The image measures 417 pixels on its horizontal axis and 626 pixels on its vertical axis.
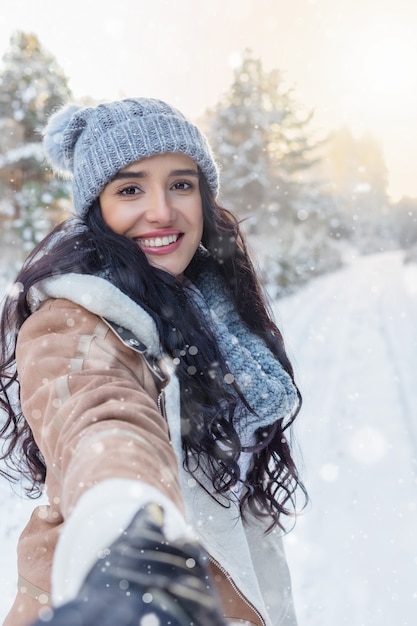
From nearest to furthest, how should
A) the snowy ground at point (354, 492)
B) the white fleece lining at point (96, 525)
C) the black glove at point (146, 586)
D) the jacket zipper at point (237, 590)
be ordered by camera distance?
the black glove at point (146, 586) < the white fleece lining at point (96, 525) < the jacket zipper at point (237, 590) < the snowy ground at point (354, 492)

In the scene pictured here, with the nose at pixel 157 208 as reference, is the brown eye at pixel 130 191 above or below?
above

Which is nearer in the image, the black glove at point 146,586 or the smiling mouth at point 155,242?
the black glove at point 146,586

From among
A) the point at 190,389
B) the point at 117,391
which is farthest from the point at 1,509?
the point at 117,391

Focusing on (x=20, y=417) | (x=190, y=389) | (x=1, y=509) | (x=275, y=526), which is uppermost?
(x=190, y=389)

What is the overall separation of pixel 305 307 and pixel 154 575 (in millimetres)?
13302

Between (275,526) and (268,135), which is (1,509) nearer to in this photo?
(275,526)

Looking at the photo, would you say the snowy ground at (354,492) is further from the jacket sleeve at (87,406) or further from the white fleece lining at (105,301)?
the jacket sleeve at (87,406)

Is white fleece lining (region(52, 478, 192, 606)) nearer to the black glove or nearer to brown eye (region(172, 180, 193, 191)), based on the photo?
the black glove

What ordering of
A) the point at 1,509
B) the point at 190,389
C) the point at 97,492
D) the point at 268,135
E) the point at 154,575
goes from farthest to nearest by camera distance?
the point at 268,135, the point at 1,509, the point at 190,389, the point at 97,492, the point at 154,575

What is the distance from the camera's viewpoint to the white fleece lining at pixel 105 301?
1331 millimetres

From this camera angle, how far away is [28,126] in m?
12.9

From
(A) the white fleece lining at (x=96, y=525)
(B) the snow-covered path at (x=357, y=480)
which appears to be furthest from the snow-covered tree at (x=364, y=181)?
(A) the white fleece lining at (x=96, y=525)

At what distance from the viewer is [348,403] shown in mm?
6441

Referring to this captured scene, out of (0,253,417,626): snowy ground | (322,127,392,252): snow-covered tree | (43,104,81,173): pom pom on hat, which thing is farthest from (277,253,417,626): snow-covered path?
(322,127,392,252): snow-covered tree
